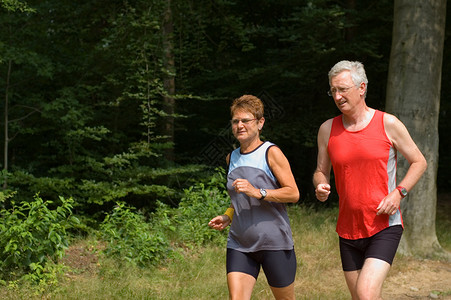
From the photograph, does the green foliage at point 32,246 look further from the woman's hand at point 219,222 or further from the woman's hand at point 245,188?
the woman's hand at point 245,188

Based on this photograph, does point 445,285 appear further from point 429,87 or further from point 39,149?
point 39,149

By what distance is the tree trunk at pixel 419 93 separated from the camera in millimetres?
8961

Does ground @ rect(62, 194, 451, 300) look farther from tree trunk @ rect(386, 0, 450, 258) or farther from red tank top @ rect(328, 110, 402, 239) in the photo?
red tank top @ rect(328, 110, 402, 239)

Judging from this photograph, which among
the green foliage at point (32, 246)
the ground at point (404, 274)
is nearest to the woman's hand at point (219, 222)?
the green foliage at point (32, 246)

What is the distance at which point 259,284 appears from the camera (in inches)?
259

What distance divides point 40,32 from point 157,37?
256 centimetres

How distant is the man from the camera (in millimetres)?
3582

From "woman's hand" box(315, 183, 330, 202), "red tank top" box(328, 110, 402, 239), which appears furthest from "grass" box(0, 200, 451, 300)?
"red tank top" box(328, 110, 402, 239)

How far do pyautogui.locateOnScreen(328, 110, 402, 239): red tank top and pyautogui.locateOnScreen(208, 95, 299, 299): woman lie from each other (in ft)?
1.30

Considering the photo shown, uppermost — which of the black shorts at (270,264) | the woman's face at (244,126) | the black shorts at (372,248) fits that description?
the woman's face at (244,126)

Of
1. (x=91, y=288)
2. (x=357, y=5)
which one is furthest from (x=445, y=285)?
(x=357, y=5)

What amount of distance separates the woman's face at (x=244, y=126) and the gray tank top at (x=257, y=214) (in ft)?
0.39

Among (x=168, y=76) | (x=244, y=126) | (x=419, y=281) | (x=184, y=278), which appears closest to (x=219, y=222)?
(x=244, y=126)

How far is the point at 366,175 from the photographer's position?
3625 millimetres
